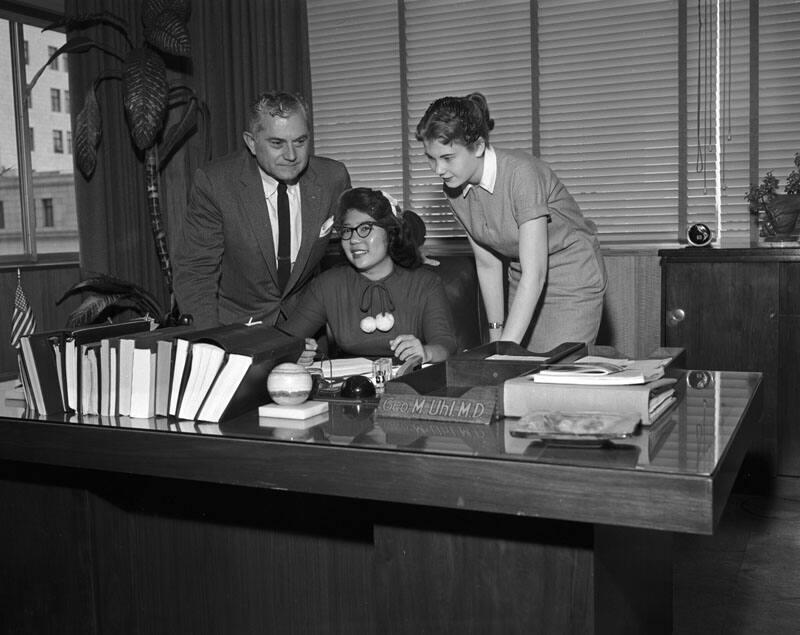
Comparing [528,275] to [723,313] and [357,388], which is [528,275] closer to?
[357,388]

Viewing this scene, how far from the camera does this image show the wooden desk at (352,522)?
140cm

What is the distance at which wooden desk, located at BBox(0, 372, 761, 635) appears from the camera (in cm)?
140

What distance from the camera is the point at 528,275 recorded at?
95.8 inches

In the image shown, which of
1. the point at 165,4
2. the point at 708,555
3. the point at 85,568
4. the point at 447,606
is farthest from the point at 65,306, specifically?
the point at 447,606

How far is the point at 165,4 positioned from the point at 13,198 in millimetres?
1453

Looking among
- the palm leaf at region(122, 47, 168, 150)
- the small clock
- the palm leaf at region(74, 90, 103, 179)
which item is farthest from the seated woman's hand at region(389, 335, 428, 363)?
the palm leaf at region(74, 90, 103, 179)

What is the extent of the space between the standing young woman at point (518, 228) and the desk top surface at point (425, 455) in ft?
2.27

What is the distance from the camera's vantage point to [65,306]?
198 inches

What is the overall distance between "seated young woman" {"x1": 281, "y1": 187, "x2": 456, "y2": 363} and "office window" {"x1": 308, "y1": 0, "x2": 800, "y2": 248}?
5.26 feet

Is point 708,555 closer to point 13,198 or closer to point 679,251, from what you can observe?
point 679,251

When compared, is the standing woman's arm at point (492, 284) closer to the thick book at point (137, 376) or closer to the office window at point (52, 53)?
the thick book at point (137, 376)

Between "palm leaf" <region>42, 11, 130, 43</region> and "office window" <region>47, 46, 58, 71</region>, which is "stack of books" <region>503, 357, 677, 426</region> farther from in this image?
"office window" <region>47, 46, 58, 71</region>

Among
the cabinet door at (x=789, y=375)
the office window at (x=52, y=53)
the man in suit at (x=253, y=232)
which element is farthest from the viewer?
the office window at (x=52, y=53)

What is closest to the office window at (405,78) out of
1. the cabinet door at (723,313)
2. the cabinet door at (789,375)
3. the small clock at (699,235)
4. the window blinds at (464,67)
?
the window blinds at (464,67)
